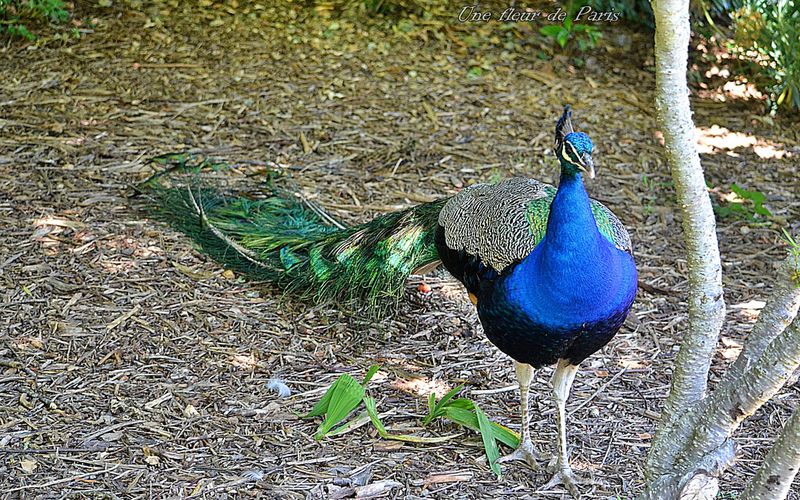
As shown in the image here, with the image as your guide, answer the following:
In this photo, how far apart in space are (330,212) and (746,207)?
2.28m

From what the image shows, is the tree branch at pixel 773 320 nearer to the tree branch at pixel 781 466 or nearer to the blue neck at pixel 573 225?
the tree branch at pixel 781 466

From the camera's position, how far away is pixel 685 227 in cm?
236

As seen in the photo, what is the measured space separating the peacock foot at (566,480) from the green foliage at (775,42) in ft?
11.7

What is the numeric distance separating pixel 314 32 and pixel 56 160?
7.11 feet

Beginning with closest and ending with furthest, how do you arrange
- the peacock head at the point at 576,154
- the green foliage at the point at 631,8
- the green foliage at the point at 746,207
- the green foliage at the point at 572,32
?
the peacock head at the point at 576,154
the green foliage at the point at 746,207
the green foliage at the point at 572,32
the green foliage at the point at 631,8

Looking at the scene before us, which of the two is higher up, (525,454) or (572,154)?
(572,154)

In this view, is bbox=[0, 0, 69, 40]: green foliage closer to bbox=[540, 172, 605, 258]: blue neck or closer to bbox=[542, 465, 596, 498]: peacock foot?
bbox=[540, 172, 605, 258]: blue neck

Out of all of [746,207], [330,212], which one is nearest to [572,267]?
[330,212]

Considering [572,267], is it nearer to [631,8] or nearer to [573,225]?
[573,225]

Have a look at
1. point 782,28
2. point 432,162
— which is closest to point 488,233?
point 432,162

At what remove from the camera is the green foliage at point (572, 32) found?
6.21 metres

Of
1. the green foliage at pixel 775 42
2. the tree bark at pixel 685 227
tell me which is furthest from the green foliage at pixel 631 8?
the tree bark at pixel 685 227

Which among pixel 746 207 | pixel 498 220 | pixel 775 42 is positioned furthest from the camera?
pixel 775 42

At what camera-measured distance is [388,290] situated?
3939mm
